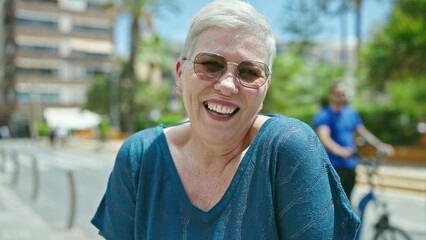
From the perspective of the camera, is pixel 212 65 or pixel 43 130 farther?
pixel 43 130

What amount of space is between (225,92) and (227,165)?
0.23 meters

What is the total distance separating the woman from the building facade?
6361 centimetres

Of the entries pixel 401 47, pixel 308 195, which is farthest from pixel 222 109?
pixel 401 47

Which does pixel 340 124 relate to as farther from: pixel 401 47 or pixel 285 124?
pixel 401 47

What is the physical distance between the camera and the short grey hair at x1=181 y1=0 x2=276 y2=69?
1.53 meters

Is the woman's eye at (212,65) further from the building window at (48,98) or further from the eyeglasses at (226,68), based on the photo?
the building window at (48,98)

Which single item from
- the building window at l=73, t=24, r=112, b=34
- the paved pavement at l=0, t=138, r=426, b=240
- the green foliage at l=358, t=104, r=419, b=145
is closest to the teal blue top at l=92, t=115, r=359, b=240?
the paved pavement at l=0, t=138, r=426, b=240

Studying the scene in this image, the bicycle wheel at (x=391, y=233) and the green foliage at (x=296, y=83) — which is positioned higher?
the bicycle wheel at (x=391, y=233)

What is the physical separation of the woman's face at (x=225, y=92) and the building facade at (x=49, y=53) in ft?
209

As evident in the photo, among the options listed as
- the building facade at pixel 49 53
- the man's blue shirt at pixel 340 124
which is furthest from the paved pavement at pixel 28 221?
the building facade at pixel 49 53

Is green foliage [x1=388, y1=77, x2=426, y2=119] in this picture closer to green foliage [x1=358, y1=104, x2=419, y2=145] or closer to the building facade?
green foliage [x1=358, y1=104, x2=419, y2=145]

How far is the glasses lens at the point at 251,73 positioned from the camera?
62.4 inches

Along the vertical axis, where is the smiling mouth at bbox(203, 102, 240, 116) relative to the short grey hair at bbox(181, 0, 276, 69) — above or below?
below

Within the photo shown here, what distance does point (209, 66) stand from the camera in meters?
1.61
